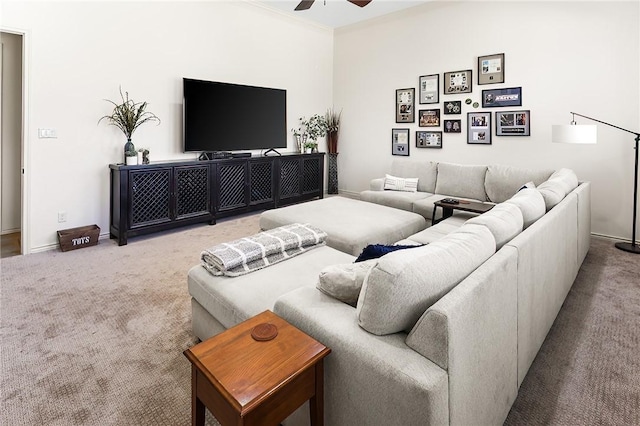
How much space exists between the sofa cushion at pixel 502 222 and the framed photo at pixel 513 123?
334 centimetres

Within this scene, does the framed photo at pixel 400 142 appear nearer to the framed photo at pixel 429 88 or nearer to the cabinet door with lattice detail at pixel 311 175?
the framed photo at pixel 429 88

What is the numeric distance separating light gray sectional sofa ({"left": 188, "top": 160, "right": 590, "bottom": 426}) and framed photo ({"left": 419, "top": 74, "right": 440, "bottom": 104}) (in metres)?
3.84

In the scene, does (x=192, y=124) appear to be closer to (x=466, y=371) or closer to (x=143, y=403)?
(x=143, y=403)

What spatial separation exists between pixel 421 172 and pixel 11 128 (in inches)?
201

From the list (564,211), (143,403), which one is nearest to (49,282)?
(143,403)

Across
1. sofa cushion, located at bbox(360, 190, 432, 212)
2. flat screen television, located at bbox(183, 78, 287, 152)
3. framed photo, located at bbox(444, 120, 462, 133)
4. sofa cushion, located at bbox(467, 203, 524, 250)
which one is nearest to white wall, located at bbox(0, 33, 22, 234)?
flat screen television, located at bbox(183, 78, 287, 152)

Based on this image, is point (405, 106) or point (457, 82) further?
point (405, 106)

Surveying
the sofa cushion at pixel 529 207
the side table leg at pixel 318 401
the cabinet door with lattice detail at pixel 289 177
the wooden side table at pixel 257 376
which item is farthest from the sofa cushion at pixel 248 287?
the cabinet door with lattice detail at pixel 289 177

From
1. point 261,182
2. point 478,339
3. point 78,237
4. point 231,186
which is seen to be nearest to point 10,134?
point 78,237

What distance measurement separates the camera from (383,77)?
626cm

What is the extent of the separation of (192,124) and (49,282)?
2488 mm

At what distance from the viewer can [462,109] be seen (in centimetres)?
535

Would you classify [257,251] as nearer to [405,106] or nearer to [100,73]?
[100,73]

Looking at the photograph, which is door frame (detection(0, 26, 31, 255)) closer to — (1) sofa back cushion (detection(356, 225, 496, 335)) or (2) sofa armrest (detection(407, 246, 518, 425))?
(1) sofa back cushion (detection(356, 225, 496, 335))
